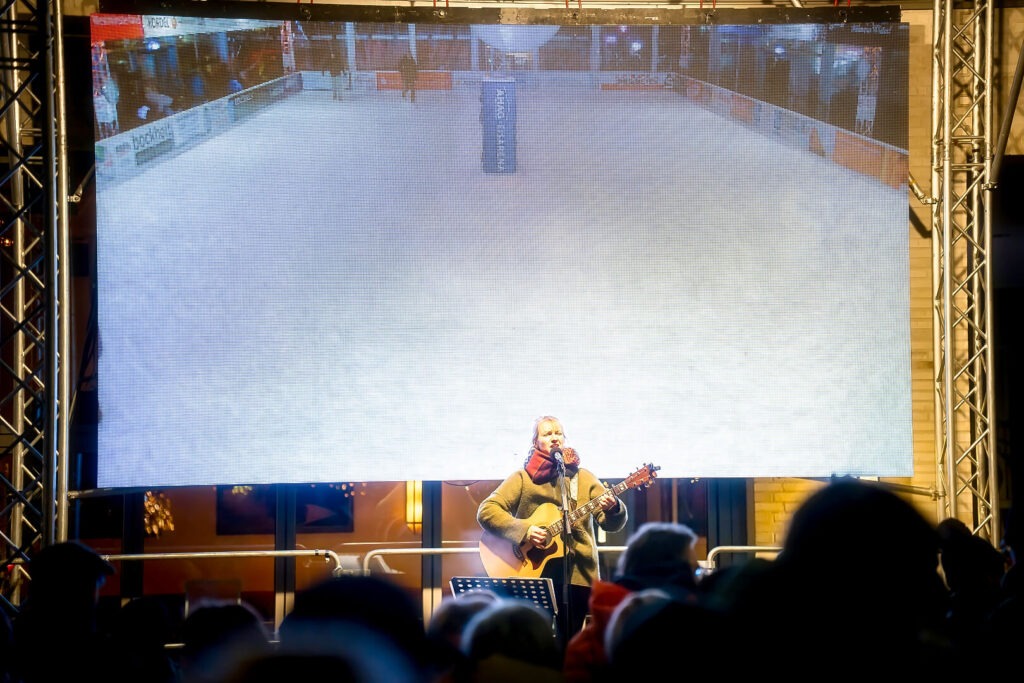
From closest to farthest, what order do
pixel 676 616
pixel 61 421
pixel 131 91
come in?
1. pixel 676 616
2. pixel 61 421
3. pixel 131 91

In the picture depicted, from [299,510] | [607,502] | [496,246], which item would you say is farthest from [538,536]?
[299,510]

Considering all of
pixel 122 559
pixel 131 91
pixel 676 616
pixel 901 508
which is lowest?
pixel 122 559

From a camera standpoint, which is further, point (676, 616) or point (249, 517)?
point (249, 517)

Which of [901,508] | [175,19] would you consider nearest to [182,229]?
[175,19]

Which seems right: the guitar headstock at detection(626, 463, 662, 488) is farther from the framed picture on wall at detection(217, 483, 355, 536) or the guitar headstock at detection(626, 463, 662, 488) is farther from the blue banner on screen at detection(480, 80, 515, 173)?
the framed picture on wall at detection(217, 483, 355, 536)

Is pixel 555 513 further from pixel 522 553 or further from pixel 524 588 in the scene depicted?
pixel 524 588

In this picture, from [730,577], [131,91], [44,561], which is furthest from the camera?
[131,91]

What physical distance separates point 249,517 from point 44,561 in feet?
12.7

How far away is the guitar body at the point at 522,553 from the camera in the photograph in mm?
5594

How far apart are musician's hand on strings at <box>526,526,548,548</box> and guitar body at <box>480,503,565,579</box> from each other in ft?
0.20

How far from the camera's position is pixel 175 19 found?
607cm

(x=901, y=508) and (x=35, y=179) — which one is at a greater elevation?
(x=35, y=179)

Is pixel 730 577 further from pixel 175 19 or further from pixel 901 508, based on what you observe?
pixel 175 19

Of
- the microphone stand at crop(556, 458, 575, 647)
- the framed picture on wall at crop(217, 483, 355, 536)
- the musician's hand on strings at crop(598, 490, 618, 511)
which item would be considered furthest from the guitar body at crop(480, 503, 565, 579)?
the framed picture on wall at crop(217, 483, 355, 536)
